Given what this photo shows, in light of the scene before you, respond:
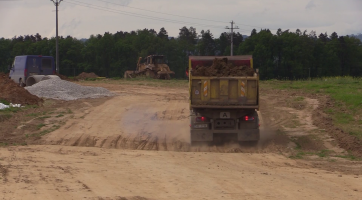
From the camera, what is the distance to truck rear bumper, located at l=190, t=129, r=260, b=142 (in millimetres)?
13703

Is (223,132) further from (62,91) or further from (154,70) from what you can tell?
(154,70)

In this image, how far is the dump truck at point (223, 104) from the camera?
13.2m

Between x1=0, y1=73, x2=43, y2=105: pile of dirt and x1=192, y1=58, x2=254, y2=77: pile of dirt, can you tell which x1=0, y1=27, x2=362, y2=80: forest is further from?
x1=192, y1=58, x2=254, y2=77: pile of dirt

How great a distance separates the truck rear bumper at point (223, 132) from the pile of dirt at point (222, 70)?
1.73 meters

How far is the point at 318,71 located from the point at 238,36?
16933 millimetres

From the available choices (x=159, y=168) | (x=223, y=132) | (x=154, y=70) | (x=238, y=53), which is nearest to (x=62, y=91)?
(x=223, y=132)

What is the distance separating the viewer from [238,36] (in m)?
82.4

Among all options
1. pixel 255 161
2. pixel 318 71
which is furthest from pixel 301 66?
pixel 255 161

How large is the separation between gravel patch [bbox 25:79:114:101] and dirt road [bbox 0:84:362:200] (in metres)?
7.31

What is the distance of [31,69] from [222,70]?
20520mm

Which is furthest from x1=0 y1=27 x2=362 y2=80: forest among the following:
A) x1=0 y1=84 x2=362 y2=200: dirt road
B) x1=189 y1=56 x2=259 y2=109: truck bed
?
x1=189 y1=56 x2=259 y2=109: truck bed

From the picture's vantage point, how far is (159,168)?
977 centimetres

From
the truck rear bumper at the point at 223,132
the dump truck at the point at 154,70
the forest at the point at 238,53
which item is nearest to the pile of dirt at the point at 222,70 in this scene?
the truck rear bumper at the point at 223,132

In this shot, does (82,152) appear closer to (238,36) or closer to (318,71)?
(318,71)
